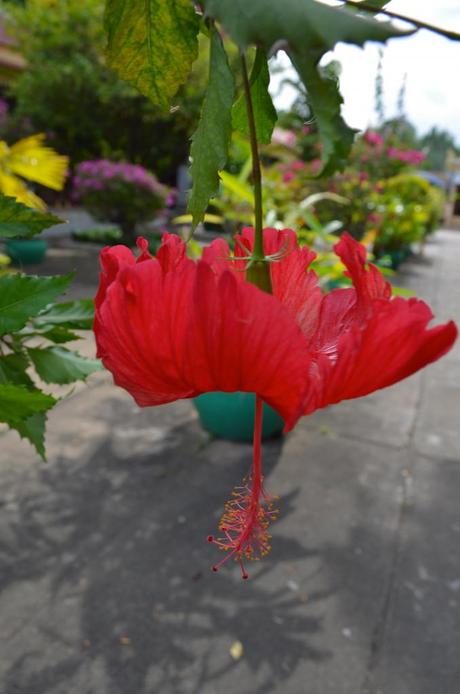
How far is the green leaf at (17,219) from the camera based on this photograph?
49cm

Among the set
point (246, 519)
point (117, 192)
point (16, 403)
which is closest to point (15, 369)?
point (16, 403)

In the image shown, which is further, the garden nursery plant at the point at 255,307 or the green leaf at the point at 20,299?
the green leaf at the point at 20,299

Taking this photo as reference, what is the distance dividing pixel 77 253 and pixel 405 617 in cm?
677

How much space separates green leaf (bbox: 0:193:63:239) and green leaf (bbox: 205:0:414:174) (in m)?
0.29

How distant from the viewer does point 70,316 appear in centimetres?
63

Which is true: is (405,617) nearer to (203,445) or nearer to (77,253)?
(203,445)

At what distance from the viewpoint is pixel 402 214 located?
841 centimetres

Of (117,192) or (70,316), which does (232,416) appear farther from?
(117,192)

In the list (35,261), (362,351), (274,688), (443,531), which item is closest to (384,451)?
(443,531)

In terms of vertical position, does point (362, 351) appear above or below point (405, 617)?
above

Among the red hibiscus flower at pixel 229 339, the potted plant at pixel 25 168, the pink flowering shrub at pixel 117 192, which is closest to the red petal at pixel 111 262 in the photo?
the red hibiscus flower at pixel 229 339

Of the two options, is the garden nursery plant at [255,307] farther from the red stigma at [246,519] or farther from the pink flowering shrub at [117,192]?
the pink flowering shrub at [117,192]

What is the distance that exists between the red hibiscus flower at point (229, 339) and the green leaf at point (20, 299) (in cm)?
21

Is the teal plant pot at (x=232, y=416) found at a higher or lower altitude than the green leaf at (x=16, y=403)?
lower
